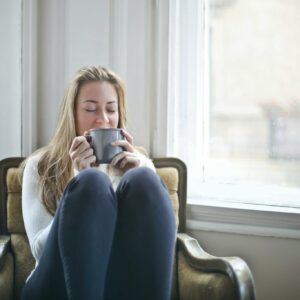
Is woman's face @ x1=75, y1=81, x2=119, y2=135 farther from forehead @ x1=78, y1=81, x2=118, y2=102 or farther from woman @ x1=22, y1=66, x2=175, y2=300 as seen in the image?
woman @ x1=22, y1=66, x2=175, y2=300

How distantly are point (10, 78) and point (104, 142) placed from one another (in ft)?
2.61

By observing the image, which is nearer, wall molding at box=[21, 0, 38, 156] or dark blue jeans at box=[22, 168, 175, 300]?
dark blue jeans at box=[22, 168, 175, 300]

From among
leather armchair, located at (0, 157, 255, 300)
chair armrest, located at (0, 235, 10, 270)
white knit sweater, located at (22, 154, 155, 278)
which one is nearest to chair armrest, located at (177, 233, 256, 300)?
leather armchair, located at (0, 157, 255, 300)

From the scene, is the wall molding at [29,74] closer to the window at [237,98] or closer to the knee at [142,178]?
the window at [237,98]

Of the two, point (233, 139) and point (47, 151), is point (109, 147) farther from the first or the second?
point (233, 139)

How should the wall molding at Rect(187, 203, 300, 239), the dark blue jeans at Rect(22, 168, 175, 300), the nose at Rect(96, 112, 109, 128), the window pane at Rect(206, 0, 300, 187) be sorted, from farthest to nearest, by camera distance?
1. the window pane at Rect(206, 0, 300, 187)
2. the wall molding at Rect(187, 203, 300, 239)
3. the nose at Rect(96, 112, 109, 128)
4. the dark blue jeans at Rect(22, 168, 175, 300)

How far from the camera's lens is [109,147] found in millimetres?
1274

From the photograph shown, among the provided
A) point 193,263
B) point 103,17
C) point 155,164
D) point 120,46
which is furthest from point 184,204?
point 103,17

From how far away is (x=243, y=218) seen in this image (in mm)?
1761

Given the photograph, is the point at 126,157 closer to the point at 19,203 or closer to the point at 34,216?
the point at 34,216

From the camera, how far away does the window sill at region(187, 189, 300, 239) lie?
1.69 m

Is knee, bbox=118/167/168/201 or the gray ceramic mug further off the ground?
the gray ceramic mug

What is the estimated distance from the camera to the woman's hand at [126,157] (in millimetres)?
1305

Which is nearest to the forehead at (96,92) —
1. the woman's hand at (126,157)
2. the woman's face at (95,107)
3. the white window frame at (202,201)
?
the woman's face at (95,107)
